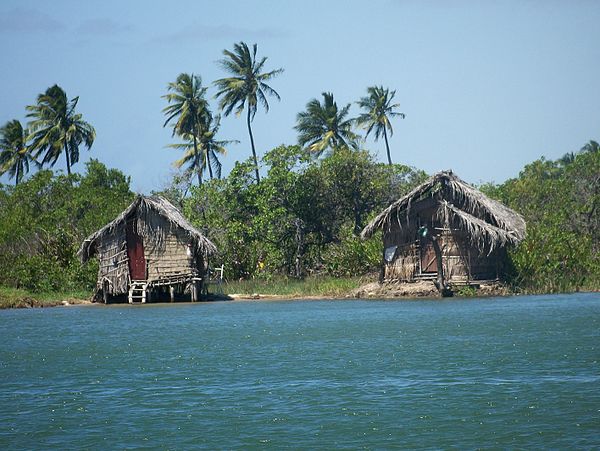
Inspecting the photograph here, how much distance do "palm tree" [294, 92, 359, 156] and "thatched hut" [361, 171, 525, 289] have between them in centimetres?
2207

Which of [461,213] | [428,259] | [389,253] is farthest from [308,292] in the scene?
[461,213]

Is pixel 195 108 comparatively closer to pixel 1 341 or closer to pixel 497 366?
pixel 1 341

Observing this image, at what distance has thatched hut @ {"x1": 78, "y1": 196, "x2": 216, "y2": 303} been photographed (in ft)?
A: 120

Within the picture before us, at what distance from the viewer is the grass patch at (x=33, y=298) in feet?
120

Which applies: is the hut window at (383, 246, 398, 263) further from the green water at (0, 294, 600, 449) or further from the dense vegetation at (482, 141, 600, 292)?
the green water at (0, 294, 600, 449)

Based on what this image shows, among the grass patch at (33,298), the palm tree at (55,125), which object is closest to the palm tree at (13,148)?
the palm tree at (55,125)

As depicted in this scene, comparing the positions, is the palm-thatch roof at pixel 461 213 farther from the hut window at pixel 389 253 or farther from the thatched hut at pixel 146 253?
the thatched hut at pixel 146 253

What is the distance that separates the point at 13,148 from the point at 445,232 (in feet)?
125

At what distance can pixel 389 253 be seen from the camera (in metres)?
36.3

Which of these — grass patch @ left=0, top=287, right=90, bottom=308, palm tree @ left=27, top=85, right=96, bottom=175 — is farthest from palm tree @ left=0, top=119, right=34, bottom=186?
grass patch @ left=0, top=287, right=90, bottom=308

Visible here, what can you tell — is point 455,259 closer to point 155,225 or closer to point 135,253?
point 155,225

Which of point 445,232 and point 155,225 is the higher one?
point 155,225

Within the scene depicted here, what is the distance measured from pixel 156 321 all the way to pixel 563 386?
16.6 metres

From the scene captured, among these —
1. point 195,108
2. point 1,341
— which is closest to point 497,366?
point 1,341
